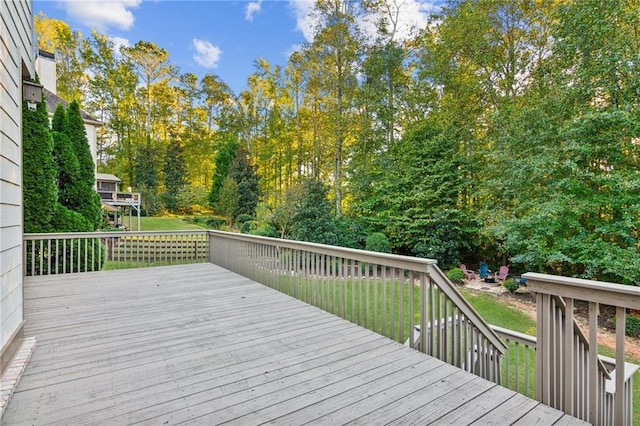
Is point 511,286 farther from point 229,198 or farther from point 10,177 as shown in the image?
point 229,198

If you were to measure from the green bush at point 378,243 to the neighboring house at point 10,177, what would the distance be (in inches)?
367

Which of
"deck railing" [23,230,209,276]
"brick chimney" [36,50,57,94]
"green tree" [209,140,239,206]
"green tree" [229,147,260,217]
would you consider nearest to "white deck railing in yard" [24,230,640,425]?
"deck railing" [23,230,209,276]

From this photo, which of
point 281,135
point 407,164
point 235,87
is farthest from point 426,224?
point 235,87

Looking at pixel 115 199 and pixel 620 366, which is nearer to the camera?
pixel 620 366

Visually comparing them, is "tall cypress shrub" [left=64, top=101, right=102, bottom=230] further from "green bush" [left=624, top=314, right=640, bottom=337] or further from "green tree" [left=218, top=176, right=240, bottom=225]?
"green bush" [left=624, top=314, right=640, bottom=337]

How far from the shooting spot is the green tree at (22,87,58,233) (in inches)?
222

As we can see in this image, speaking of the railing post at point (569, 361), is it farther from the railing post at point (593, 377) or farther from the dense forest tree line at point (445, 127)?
the dense forest tree line at point (445, 127)

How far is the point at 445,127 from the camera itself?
448 inches

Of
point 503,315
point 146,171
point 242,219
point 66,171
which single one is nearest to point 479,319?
point 503,315

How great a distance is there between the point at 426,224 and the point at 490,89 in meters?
5.05

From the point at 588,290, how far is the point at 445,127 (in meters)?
10.8

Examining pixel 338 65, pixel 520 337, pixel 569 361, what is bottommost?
pixel 520 337

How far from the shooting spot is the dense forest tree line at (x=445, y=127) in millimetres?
7070

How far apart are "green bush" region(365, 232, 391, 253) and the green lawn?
10507 mm
